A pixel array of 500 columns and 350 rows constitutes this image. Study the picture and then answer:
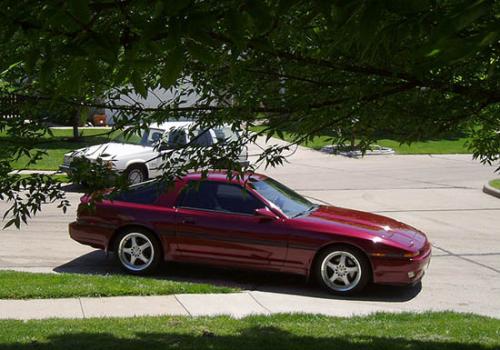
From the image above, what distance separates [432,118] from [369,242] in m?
4.25

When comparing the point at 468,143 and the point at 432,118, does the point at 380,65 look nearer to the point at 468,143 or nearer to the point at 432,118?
the point at 432,118

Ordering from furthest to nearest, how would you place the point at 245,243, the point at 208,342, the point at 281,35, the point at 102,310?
the point at 245,243
the point at 102,310
the point at 208,342
the point at 281,35

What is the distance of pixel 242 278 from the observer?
982 centimetres

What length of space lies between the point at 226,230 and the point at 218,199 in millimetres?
475

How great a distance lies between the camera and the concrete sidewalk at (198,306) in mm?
7613

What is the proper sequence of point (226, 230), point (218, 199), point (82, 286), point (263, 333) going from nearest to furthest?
point (263, 333), point (82, 286), point (226, 230), point (218, 199)

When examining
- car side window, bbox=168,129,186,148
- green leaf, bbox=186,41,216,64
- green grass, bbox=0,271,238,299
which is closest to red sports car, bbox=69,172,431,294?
green grass, bbox=0,271,238,299

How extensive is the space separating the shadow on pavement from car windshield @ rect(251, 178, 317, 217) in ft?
3.01

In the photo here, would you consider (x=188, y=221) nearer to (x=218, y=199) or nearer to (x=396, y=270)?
(x=218, y=199)

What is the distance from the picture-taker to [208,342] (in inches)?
236

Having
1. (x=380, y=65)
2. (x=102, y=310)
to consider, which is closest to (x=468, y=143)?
(x=380, y=65)

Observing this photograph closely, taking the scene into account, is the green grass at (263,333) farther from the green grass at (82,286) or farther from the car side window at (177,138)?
the car side window at (177,138)

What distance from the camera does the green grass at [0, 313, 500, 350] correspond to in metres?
5.85

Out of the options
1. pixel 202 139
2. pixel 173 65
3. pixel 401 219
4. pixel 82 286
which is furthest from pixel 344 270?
pixel 173 65
